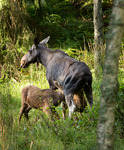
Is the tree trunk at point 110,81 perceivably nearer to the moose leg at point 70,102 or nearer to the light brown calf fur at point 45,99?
the moose leg at point 70,102

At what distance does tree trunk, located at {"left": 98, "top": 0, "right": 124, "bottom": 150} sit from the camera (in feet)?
7.62

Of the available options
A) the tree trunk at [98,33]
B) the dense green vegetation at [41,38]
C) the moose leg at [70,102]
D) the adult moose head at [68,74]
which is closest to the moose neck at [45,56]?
the adult moose head at [68,74]

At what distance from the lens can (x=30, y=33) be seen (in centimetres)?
1440

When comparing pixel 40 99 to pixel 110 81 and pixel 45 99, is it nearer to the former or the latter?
pixel 45 99

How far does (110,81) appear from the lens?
2402 mm

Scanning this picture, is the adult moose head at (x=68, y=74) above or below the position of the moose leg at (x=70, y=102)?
above

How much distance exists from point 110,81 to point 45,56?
21.6ft

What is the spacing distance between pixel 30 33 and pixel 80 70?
26.1ft

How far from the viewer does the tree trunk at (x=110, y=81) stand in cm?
232

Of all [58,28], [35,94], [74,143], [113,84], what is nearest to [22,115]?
[35,94]

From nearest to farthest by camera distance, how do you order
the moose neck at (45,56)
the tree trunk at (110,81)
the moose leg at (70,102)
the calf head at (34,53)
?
1. the tree trunk at (110,81)
2. the moose leg at (70,102)
3. the moose neck at (45,56)
4. the calf head at (34,53)

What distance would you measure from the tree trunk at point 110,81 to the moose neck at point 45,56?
20.6ft

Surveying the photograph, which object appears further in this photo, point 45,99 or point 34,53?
point 34,53

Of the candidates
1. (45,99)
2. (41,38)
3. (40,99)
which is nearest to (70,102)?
(45,99)
